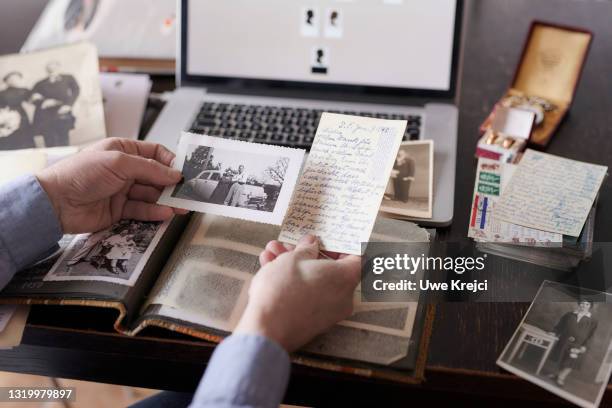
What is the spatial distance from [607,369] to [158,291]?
1.64ft

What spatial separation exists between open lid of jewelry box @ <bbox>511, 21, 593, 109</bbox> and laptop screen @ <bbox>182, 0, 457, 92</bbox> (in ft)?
0.53

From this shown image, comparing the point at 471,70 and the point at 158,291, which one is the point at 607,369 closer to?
the point at 158,291

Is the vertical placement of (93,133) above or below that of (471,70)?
below

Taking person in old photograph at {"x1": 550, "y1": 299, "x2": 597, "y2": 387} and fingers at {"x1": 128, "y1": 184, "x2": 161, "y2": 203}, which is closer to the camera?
Result: person in old photograph at {"x1": 550, "y1": 299, "x2": 597, "y2": 387}


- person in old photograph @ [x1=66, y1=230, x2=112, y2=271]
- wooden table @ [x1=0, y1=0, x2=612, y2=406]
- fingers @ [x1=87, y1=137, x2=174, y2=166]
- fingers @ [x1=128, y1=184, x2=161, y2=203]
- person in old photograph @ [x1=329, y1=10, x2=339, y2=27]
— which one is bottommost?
wooden table @ [x1=0, y1=0, x2=612, y2=406]

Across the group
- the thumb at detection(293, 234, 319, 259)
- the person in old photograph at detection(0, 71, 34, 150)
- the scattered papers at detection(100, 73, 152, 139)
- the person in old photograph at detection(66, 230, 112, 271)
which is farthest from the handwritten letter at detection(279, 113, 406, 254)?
the person in old photograph at detection(0, 71, 34, 150)

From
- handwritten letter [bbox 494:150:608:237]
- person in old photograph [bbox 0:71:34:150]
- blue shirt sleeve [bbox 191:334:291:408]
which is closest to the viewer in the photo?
blue shirt sleeve [bbox 191:334:291:408]

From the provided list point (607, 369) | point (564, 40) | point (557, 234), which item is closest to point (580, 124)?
point (564, 40)

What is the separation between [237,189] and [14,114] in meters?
0.47

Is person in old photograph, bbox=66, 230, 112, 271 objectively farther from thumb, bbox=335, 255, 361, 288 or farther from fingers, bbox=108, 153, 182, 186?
thumb, bbox=335, 255, 361, 288

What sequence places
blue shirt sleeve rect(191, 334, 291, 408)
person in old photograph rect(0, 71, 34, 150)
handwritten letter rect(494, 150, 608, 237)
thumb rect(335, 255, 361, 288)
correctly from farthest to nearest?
person in old photograph rect(0, 71, 34, 150) → handwritten letter rect(494, 150, 608, 237) → thumb rect(335, 255, 361, 288) → blue shirt sleeve rect(191, 334, 291, 408)

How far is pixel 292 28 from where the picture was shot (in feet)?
3.39

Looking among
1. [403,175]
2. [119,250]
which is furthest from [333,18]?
[119,250]

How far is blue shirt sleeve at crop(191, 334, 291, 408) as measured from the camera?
1.82ft
